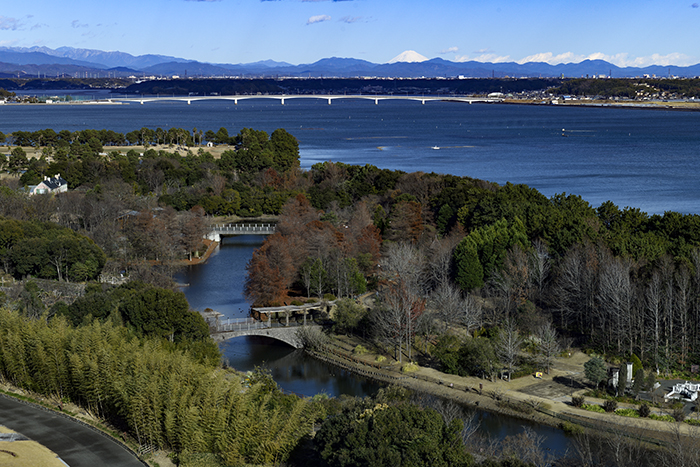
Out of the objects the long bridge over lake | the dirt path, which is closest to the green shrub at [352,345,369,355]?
the dirt path

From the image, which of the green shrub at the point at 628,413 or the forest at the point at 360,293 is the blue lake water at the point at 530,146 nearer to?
the forest at the point at 360,293

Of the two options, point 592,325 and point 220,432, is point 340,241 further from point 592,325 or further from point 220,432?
point 220,432

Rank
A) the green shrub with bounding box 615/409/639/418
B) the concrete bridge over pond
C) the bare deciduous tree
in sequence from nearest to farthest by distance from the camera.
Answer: the green shrub with bounding box 615/409/639/418
the bare deciduous tree
the concrete bridge over pond

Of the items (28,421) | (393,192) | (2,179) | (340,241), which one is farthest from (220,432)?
(2,179)

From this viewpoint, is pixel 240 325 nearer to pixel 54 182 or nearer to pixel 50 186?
pixel 50 186

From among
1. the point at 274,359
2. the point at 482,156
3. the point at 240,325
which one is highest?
the point at 482,156

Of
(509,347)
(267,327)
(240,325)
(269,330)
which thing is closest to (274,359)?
(269,330)

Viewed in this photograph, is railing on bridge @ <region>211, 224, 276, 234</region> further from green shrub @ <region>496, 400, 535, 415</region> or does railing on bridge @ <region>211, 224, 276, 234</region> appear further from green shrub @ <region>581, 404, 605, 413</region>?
green shrub @ <region>581, 404, 605, 413</region>

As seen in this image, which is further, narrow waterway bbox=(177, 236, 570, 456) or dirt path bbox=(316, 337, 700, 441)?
narrow waterway bbox=(177, 236, 570, 456)
